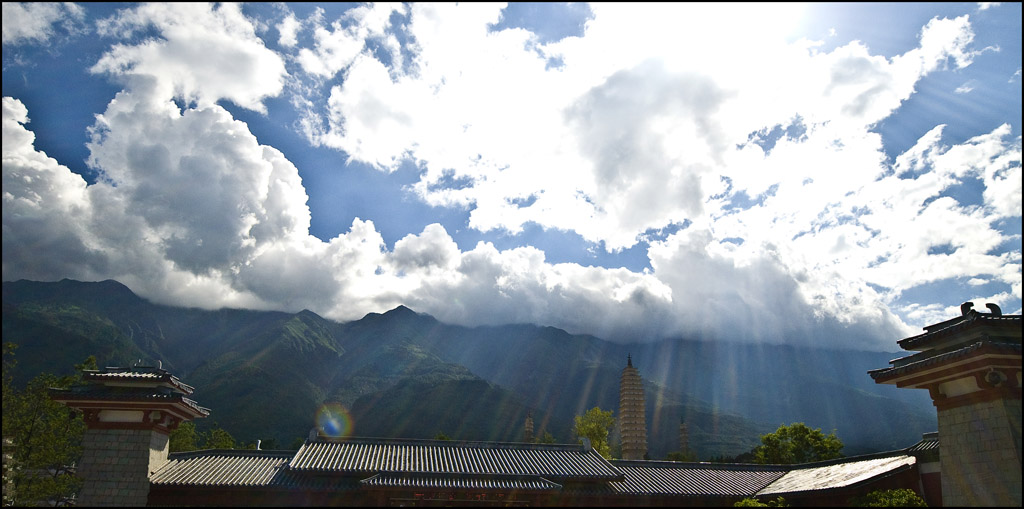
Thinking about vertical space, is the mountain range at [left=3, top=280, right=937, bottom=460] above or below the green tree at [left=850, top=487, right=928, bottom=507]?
above

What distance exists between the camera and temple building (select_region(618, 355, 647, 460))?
144 ft

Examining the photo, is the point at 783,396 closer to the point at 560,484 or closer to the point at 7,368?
the point at 560,484

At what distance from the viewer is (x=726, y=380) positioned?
15225 cm

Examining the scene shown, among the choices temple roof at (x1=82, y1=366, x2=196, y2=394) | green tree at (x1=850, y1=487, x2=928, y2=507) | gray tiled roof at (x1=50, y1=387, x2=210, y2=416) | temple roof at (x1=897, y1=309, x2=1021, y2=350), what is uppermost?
temple roof at (x1=897, y1=309, x2=1021, y2=350)

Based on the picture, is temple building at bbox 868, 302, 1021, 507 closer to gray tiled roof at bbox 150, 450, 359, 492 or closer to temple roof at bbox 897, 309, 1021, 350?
temple roof at bbox 897, 309, 1021, 350

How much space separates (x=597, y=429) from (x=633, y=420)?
12.6 ft

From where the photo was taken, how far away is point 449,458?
72.0 feet

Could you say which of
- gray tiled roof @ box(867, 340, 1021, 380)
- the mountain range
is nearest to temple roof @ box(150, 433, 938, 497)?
gray tiled roof @ box(867, 340, 1021, 380)

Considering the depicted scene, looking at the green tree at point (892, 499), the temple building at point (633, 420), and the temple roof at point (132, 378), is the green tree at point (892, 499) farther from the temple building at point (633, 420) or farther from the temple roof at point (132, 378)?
the temple building at point (633, 420)

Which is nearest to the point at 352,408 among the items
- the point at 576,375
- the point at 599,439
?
the point at 576,375

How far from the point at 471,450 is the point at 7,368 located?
15.1 metres

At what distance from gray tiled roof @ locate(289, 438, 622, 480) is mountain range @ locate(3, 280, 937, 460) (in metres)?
56.4

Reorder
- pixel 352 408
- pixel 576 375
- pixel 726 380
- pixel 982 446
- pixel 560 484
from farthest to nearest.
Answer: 1. pixel 726 380
2. pixel 576 375
3. pixel 352 408
4. pixel 560 484
5. pixel 982 446

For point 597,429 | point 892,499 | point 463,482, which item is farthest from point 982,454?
point 597,429
